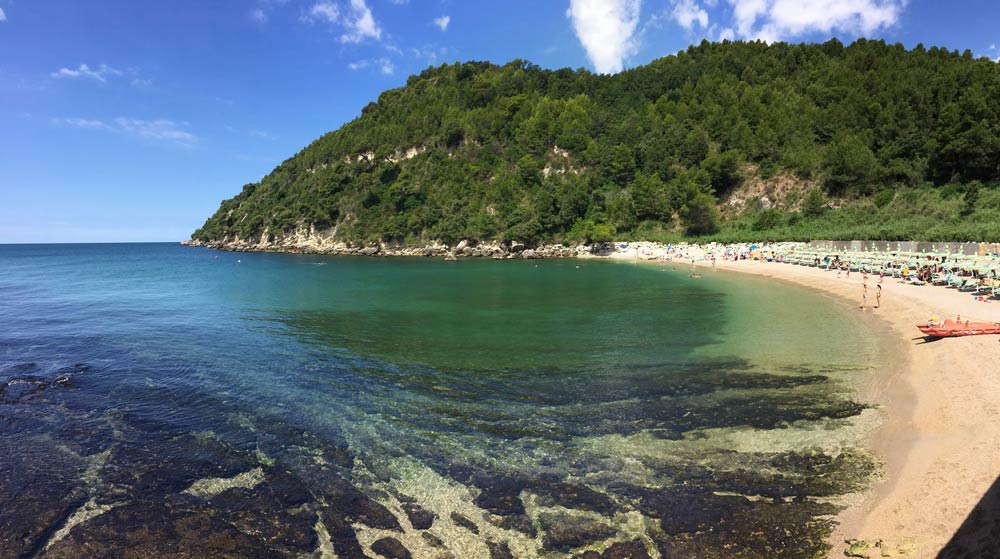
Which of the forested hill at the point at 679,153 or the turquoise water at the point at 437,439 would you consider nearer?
the turquoise water at the point at 437,439

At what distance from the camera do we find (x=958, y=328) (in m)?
15.2

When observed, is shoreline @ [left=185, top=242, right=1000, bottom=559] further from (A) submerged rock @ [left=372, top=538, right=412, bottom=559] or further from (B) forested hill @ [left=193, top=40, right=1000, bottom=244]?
(B) forested hill @ [left=193, top=40, right=1000, bottom=244]

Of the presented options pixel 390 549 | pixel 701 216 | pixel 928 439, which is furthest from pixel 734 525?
A: pixel 701 216

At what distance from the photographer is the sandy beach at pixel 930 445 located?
6258mm

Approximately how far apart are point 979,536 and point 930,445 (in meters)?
3.37

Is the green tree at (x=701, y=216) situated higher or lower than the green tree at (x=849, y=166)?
lower

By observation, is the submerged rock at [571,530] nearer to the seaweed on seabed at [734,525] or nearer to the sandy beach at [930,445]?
the seaweed on seabed at [734,525]

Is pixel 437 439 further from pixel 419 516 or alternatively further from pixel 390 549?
pixel 390 549

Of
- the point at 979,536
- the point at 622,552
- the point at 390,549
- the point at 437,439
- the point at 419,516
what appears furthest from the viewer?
the point at 437,439

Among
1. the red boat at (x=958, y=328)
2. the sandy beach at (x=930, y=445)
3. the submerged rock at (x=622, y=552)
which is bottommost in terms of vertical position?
the submerged rock at (x=622, y=552)

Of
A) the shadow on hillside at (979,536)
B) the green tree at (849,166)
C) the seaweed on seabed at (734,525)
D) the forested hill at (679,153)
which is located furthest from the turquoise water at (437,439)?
the green tree at (849,166)

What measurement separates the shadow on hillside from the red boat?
1150cm

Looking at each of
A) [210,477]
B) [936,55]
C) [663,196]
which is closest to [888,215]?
[663,196]

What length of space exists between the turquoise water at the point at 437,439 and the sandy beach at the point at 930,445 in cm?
48
